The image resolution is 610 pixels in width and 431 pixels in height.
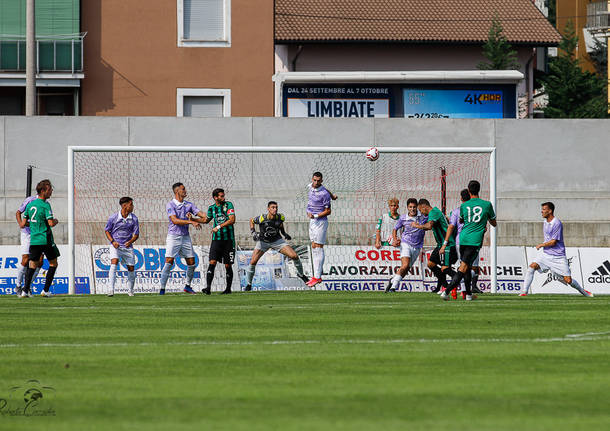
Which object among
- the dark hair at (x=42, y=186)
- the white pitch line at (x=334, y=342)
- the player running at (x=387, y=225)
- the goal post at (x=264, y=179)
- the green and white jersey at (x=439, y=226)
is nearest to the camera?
the white pitch line at (x=334, y=342)

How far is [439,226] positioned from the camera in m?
19.4

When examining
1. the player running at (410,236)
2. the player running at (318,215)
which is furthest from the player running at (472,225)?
the player running at (318,215)

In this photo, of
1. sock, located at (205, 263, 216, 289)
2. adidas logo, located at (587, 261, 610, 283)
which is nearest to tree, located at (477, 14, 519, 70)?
adidas logo, located at (587, 261, 610, 283)

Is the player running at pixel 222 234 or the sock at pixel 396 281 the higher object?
the player running at pixel 222 234

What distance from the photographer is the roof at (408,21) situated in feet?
124

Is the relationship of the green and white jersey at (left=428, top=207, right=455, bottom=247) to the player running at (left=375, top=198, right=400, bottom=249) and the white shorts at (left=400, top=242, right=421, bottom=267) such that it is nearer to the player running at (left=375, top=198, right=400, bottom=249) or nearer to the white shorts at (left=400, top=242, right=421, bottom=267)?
the white shorts at (left=400, top=242, right=421, bottom=267)

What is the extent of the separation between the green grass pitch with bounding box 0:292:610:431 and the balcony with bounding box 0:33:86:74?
913 inches

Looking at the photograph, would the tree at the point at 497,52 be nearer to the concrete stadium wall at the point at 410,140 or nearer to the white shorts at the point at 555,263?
the concrete stadium wall at the point at 410,140

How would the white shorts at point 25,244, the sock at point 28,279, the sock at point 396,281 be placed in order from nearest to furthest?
the sock at point 28,279
the white shorts at point 25,244
the sock at point 396,281

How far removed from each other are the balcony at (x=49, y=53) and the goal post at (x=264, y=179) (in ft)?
41.6

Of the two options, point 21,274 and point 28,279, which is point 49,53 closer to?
point 21,274

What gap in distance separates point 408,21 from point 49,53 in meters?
12.9

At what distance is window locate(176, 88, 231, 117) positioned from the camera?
36281mm

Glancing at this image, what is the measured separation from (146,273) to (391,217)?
4950 mm
